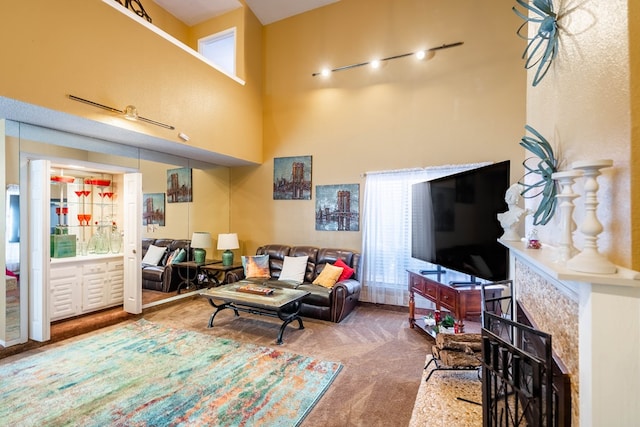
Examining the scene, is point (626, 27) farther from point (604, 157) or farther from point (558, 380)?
point (558, 380)

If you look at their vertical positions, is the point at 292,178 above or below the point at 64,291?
above

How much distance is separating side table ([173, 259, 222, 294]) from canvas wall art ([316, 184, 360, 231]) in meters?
2.28

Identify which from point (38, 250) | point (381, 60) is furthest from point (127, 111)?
point (381, 60)

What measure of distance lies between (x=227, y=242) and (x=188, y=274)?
2.92ft

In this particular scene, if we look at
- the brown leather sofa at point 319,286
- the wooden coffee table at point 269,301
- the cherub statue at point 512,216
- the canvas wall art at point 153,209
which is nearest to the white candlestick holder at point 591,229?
the cherub statue at point 512,216

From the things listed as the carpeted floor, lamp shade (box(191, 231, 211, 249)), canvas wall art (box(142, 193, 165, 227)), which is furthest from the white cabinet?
lamp shade (box(191, 231, 211, 249))

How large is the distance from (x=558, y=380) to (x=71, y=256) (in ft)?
16.7

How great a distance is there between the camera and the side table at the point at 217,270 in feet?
16.7

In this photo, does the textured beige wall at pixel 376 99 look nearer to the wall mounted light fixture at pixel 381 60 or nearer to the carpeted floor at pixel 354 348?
the wall mounted light fixture at pixel 381 60

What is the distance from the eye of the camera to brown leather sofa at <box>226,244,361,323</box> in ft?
12.7

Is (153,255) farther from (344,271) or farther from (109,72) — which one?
(344,271)

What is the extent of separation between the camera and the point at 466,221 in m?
2.97

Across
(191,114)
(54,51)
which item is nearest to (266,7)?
(191,114)

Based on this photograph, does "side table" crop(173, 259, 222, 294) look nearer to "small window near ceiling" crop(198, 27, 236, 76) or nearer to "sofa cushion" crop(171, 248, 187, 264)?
"sofa cushion" crop(171, 248, 187, 264)
